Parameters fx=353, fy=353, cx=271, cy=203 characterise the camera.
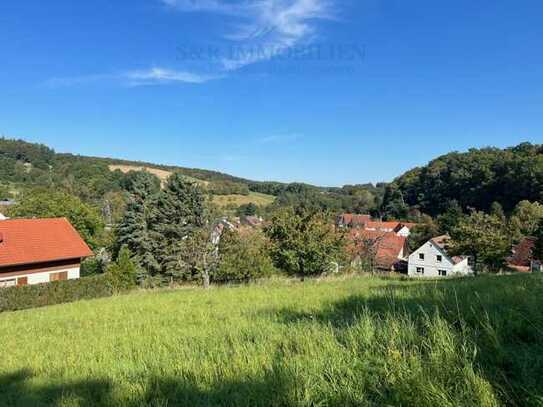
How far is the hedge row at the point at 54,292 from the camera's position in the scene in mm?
19469

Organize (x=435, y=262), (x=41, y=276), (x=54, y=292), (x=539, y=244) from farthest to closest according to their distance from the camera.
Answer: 1. (x=435, y=262)
2. (x=539, y=244)
3. (x=41, y=276)
4. (x=54, y=292)

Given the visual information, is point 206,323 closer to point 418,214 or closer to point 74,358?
point 74,358

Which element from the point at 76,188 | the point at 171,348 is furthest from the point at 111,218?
the point at 171,348

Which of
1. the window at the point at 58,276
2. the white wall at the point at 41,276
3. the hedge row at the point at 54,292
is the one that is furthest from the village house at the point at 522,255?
the window at the point at 58,276

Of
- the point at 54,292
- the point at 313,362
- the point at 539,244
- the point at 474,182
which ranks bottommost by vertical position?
the point at 54,292

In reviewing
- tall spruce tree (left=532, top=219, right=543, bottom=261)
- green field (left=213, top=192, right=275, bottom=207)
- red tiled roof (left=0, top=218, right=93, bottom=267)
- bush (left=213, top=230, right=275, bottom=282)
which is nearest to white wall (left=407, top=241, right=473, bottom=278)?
tall spruce tree (left=532, top=219, right=543, bottom=261)

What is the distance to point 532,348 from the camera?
3.03 m

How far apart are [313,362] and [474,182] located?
82.7 meters

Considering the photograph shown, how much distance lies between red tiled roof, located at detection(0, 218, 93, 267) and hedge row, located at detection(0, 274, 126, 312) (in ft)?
15.6

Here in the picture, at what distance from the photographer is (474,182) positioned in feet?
243

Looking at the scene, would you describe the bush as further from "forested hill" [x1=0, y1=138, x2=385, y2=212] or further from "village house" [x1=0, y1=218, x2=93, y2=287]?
"forested hill" [x1=0, y1=138, x2=385, y2=212]

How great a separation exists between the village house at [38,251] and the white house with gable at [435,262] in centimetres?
3789

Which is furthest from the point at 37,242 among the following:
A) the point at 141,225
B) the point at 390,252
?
the point at 390,252

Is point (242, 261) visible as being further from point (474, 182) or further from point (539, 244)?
point (474, 182)
